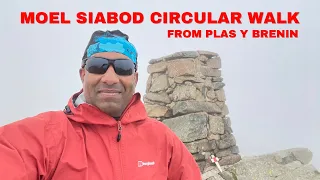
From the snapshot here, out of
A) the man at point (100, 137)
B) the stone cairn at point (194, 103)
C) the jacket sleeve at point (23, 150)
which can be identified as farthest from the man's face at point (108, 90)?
the stone cairn at point (194, 103)

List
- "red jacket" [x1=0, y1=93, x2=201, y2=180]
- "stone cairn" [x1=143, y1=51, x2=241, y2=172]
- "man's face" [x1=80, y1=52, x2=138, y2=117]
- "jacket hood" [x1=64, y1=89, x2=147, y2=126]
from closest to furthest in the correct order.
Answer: "red jacket" [x1=0, y1=93, x2=201, y2=180] → "jacket hood" [x1=64, y1=89, x2=147, y2=126] → "man's face" [x1=80, y1=52, x2=138, y2=117] → "stone cairn" [x1=143, y1=51, x2=241, y2=172]

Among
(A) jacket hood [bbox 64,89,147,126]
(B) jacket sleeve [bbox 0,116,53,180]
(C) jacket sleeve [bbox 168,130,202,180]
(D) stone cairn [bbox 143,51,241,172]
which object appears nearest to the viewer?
(B) jacket sleeve [bbox 0,116,53,180]

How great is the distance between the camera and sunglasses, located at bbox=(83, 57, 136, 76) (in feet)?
10.8

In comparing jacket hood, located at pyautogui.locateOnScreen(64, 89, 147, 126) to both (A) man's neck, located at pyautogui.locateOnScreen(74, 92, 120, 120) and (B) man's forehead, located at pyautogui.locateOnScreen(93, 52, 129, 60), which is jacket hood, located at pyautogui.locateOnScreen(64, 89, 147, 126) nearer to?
(A) man's neck, located at pyautogui.locateOnScreen(74, 92, 120, 120)

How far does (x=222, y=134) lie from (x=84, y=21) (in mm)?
6848

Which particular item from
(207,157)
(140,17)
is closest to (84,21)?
(140,17)

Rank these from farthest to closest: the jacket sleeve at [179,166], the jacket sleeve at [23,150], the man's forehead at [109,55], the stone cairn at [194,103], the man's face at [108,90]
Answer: the stone cairn at [194,103] < the jacket sleeve at [179,166] < the man's forehead at [109,55] < the man's face at [108,90] < the jacket sleeve at [23,150]

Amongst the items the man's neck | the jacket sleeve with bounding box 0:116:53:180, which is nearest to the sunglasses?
the man's neck

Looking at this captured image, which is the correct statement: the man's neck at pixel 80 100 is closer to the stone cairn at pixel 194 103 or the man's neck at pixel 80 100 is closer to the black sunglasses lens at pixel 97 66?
the black sunglasses lens at pixel 97 66

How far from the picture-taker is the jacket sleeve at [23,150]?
2600 millimetres

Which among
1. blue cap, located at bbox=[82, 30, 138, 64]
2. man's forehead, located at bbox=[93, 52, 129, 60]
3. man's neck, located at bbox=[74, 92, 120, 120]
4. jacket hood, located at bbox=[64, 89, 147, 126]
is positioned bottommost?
jacket hood, located at bbox=[64, 89, 147, 126]

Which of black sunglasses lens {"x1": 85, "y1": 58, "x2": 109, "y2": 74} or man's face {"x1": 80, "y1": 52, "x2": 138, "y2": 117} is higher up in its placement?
black sunglasses lens {"x1": 85, "y1": 58, "x2": 109, "y2": 74}

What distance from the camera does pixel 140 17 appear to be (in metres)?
12.0

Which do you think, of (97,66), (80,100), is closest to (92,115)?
(80,100)
